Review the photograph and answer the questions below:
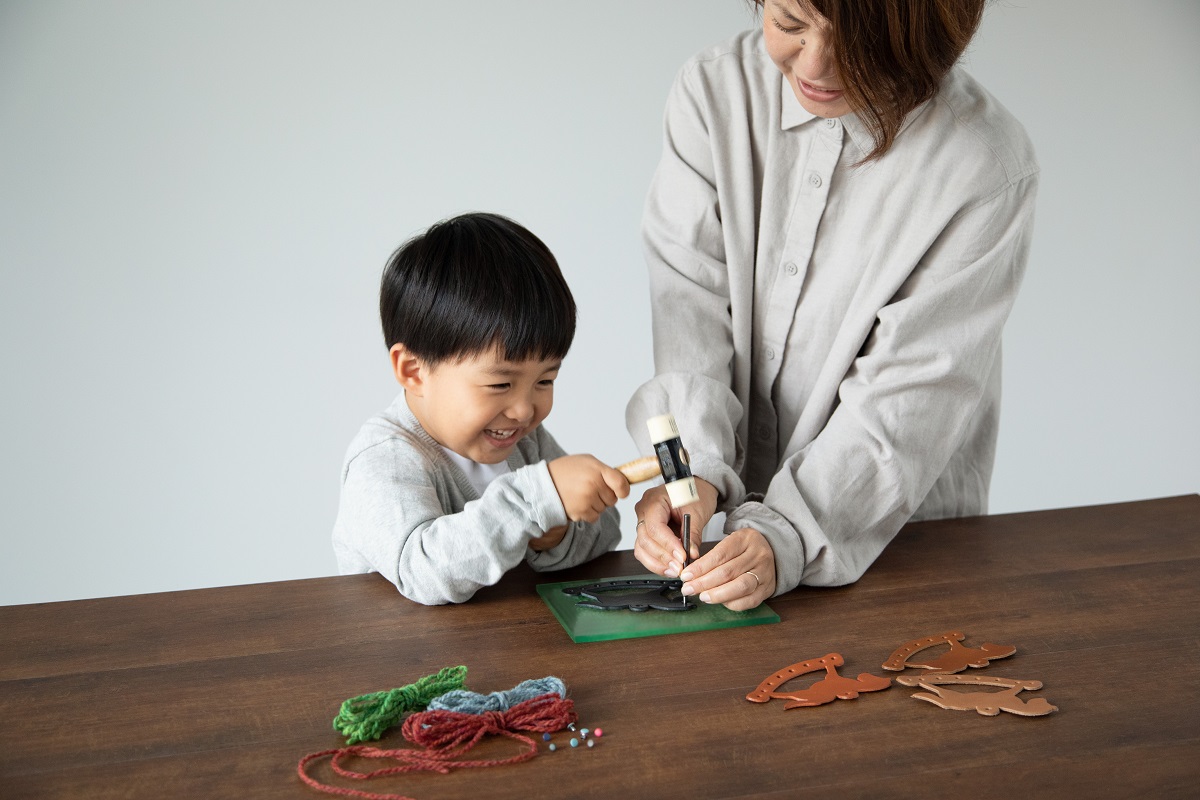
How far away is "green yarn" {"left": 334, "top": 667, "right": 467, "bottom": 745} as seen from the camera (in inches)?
43.9

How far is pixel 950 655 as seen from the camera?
130 cm

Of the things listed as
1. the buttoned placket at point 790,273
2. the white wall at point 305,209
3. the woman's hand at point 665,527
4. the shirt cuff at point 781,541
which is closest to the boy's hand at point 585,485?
the woman's hand at point 665,527

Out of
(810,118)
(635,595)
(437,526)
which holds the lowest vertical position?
(635,595)

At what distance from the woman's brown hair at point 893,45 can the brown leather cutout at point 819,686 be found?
0.73m

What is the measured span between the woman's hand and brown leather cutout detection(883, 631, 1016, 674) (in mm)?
295

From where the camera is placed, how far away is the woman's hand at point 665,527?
1.48 m

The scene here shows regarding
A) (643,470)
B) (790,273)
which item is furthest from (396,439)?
(790,273)

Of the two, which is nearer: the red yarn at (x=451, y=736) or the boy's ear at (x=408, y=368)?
the red yarn at (x=451, y=736)

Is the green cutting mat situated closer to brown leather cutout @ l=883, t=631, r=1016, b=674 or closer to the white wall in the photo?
brown leather cutout @ l=883, t=631, r=1016, b=674

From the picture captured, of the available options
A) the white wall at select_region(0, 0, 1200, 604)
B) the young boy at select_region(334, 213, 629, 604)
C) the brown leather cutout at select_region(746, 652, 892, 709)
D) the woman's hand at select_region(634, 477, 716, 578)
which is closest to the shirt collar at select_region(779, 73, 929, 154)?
the young boy at select_region(334, 213, 629, 604)

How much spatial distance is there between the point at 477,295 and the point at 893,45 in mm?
631

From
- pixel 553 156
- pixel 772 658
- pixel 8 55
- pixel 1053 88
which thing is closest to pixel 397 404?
pixel 772 658

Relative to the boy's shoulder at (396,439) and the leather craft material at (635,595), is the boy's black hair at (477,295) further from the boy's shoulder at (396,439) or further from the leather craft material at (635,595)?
the leather craft material at (635,595)

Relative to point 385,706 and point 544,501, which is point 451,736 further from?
point 544,501
